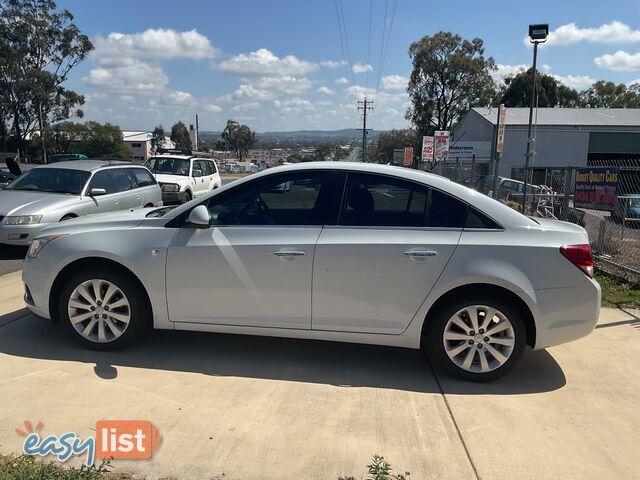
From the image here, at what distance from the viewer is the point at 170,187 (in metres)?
14.7

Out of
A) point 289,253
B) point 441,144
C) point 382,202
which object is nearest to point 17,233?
point 289,253

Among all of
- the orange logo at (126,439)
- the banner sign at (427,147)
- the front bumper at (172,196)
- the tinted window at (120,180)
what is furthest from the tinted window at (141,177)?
the banner sign at (427,147)

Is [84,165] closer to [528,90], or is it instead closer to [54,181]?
[54,181]

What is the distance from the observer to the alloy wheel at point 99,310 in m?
4.28

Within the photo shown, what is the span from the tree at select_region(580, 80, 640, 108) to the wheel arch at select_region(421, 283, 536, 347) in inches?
3469

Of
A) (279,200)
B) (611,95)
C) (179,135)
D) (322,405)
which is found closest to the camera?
(322,405)

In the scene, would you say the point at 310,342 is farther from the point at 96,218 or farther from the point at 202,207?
the point at 96,218

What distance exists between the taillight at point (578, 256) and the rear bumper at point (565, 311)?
0.36ft

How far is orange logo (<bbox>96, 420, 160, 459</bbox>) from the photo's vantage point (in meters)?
3.01

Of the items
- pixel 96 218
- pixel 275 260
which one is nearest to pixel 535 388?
pixel 275 260

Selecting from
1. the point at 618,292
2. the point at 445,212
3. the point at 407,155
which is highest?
the point at 407,155

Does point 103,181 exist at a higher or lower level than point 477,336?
higher

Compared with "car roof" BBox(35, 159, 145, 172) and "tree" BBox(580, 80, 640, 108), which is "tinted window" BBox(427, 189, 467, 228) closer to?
"car roof" BBox(35, 159, 145, 172)

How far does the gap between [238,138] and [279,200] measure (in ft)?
395
